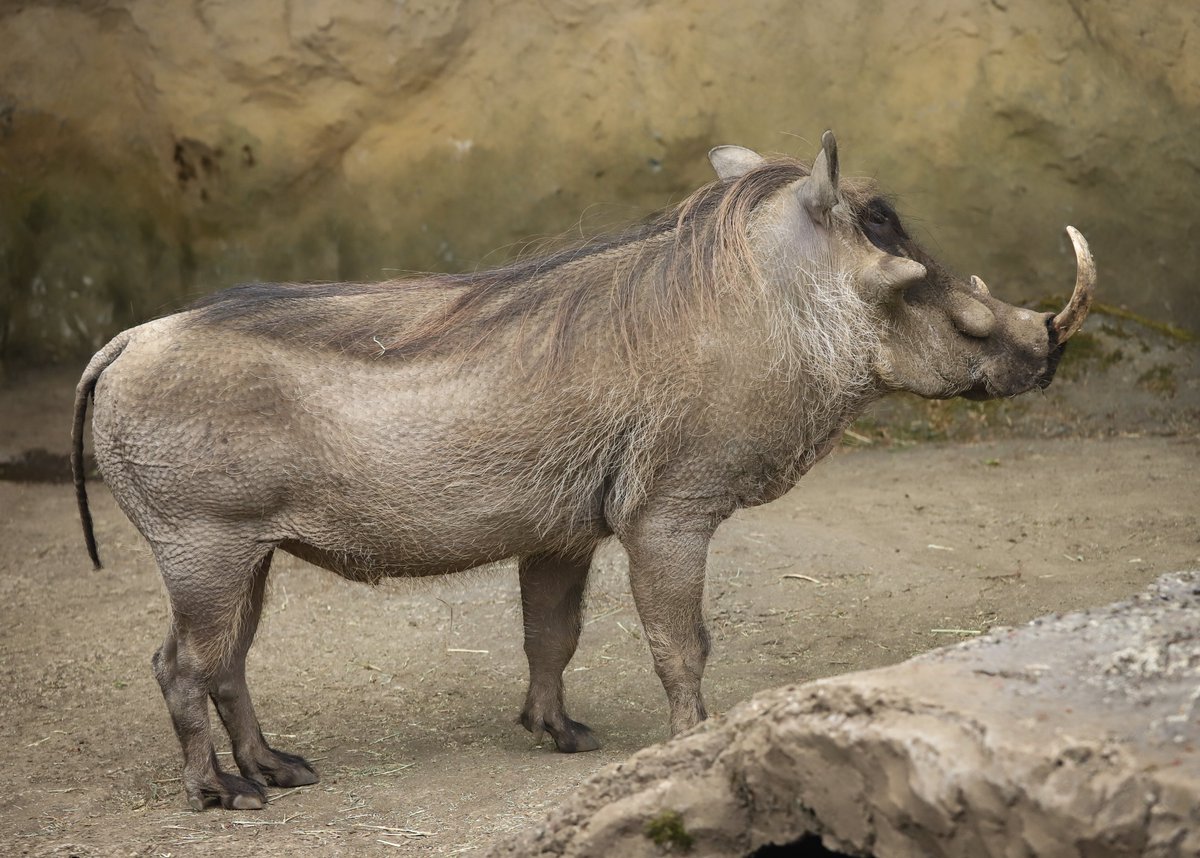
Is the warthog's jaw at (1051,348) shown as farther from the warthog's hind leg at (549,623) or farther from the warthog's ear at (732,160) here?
the warthog's hind leg at (549,623)

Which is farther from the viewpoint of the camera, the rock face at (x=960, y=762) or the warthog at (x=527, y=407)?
the warthog at (x=527, y=407)

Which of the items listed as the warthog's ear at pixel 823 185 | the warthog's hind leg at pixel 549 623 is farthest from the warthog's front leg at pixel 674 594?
the warthog's ear at pixel 823 185

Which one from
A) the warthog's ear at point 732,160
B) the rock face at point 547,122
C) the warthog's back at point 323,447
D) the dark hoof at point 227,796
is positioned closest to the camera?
the warthog's back at point 323,447

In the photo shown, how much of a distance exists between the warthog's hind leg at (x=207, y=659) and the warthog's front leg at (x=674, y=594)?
3.68 feet

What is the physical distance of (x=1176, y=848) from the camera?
2.16m

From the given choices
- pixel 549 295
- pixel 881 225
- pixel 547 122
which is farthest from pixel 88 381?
pixel 547 122

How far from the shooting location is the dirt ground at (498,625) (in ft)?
14.2

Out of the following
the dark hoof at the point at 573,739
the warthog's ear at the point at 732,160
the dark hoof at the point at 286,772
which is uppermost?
the warthog's ear at the point at 732,160

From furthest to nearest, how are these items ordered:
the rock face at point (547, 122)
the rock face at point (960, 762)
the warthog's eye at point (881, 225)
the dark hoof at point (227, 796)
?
the rock face at point (547, 122) < the warthog's eye at point (881, 225) < the dark hoof at point (227, 796) < the rock face at point (960, 762)

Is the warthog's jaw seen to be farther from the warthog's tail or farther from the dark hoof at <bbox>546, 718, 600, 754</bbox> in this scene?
the warthog's tail

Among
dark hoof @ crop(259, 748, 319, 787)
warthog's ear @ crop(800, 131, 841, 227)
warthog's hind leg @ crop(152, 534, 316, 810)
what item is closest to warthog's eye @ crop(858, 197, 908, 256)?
warthog's ear @ crop(800, 131, 841, 227)

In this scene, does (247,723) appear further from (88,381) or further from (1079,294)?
(1079,294)

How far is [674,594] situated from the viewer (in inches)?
174

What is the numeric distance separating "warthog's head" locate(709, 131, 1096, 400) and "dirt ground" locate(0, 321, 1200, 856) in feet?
3.99
